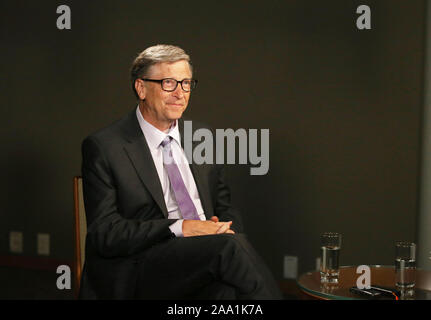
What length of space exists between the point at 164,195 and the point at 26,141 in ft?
6.01

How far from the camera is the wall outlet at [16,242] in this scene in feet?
12.5

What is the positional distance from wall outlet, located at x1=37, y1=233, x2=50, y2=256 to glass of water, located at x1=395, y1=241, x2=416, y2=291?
2.44 metres

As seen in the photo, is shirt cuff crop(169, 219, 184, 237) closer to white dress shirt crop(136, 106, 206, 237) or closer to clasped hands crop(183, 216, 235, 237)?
clasped hands crop(183, 216, 235, 237)

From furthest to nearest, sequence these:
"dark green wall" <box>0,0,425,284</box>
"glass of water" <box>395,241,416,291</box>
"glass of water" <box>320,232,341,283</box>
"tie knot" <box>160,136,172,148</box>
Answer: "dark green wall" <box>0,0,425,284</box>, "tie knot" <box>160,136,172,148</box>, "glass of water" <box>320,232,341,283</box>, "glass of water" <box>395,241,416,291</box>

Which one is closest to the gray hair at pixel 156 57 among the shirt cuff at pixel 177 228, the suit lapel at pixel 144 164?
the suit lapel at pixel 144 164

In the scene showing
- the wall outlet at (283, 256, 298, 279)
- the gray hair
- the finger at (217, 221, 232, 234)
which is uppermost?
the gray hair

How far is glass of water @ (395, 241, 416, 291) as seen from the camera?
7.23 feet

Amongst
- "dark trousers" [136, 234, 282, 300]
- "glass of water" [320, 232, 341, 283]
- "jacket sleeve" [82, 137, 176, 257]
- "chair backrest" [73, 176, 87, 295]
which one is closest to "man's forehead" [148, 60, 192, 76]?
"jacket sleeve" [82, 137, 176, 257]

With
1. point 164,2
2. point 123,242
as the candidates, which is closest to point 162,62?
point 123,242

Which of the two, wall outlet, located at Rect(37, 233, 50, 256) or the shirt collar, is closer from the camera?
the shirt collar

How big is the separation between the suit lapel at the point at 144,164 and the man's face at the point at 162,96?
0.12 metres

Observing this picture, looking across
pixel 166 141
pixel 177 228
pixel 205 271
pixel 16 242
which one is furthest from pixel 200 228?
pixel 16 242

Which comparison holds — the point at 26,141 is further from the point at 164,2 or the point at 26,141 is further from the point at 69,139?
the point at 164,2
